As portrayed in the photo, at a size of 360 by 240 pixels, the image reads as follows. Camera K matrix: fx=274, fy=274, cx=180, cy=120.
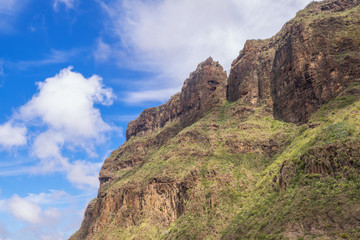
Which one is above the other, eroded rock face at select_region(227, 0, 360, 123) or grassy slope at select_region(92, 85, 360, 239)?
eroded rock face at select_region(227, 0, 360, 123)

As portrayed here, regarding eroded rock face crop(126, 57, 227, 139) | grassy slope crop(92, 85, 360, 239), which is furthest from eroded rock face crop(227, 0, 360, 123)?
eroded rock face crop(126, 57, 227, 139)

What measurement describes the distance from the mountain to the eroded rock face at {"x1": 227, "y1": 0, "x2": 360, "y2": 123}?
40 centimetres

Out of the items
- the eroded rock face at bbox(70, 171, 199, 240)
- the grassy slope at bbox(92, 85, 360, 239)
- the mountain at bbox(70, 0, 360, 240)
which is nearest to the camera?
the grassy slope at bbox(92, 85, 360, 239)

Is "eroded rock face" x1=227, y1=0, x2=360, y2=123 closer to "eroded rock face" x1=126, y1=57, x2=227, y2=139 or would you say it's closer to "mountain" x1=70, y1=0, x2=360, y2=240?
"mountain" x1=70, y1=0, x2=360, y2=240

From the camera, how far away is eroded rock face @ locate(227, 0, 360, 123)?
306 ft

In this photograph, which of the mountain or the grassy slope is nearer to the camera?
the grassy slope

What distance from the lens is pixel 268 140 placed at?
103 metres

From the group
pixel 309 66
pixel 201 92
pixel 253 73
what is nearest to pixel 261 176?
pixel 309 66

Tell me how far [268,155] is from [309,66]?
36114mm

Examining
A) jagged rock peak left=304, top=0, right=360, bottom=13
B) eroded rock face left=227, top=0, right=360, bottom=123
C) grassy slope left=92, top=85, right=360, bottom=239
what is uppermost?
jagged rock peak left=304, top=0, right=360, bottom=13

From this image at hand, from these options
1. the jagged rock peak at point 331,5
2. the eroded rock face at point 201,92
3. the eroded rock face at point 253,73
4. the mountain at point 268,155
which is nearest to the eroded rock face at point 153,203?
the mountain at point 268,155

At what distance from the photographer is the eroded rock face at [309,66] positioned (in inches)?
3666

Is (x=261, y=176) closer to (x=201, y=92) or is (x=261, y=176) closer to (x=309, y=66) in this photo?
(x=309, y=66)

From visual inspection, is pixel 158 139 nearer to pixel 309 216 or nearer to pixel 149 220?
pixel 149 220
